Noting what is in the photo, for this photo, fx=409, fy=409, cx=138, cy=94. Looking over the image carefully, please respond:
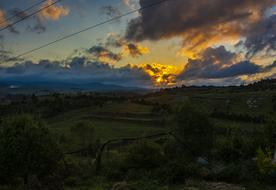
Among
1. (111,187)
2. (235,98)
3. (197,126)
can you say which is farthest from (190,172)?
(235,98)

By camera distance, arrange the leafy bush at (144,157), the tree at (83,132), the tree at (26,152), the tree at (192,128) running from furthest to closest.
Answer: the tree at (83,132) → the tree at (192,128) → the leafy bush at (144,157) → the tree at (26,152)

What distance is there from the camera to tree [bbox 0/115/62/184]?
28.1 meters

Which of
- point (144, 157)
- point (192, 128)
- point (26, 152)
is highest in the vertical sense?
point (26, 152)

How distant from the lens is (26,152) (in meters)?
28.4

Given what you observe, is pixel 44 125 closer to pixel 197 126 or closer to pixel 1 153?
pixel 1 153

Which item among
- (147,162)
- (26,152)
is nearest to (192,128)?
(147,162)

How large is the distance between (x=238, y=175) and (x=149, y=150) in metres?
7.71

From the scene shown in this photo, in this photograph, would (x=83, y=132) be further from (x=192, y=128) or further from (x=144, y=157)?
(x=144, y=157)

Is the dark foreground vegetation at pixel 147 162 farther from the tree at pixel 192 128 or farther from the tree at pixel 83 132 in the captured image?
the tree at pixel 83 132

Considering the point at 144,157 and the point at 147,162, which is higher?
the point at 144,157

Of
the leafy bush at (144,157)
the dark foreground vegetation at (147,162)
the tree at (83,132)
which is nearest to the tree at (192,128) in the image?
the dark foreground vegetation at (147,162)

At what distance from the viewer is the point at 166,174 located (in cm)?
2458

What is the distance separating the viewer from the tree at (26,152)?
2812cm

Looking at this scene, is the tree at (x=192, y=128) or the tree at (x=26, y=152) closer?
the tree at (x=26, y=152)
